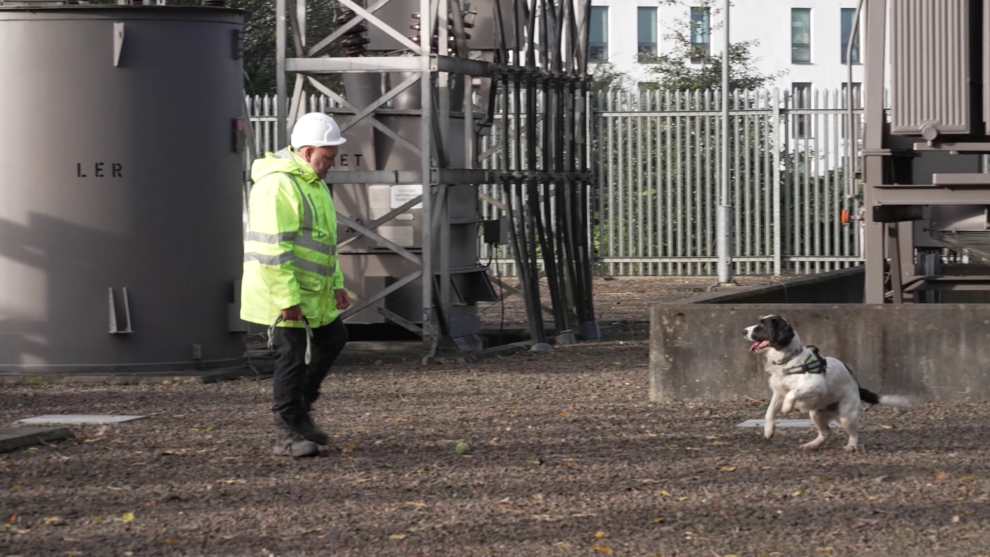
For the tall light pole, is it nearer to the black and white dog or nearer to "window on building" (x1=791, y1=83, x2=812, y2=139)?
"window on building" (x1=791, y1=83, x2=812, y2=139)

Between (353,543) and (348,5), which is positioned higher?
(348,5)

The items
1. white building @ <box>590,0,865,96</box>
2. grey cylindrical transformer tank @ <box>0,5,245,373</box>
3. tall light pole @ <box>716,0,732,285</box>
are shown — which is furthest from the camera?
white building @ <box>590,0,865,96</box>

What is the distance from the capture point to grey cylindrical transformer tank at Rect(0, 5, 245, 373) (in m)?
12.5

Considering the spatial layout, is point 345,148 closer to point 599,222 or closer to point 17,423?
point 17,423

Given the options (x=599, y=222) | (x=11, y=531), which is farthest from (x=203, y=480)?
A: (x=599, y=222)

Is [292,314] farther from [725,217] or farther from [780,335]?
[725,217]

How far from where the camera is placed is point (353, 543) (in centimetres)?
632

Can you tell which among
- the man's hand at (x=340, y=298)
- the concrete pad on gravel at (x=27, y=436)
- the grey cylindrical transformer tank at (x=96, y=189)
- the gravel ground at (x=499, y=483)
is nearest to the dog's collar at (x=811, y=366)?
the gravel ground at (x=499, y=483)

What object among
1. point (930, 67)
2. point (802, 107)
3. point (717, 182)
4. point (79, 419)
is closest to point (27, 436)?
point (79, 419)

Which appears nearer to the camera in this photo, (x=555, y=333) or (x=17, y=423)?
(x=17, y=423)

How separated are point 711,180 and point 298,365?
18073 millimetres

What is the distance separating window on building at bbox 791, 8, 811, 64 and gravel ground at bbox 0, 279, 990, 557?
46021 mm

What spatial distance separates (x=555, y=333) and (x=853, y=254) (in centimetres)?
1008

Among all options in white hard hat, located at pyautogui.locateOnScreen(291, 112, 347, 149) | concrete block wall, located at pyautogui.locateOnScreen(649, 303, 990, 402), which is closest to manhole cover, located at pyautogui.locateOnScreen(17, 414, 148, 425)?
white hard hat, located at pyautogui.locateOnScreen(291, 112, 347, 149)
